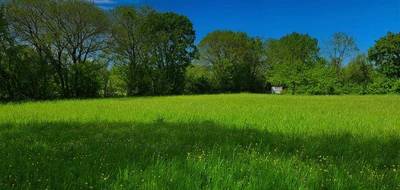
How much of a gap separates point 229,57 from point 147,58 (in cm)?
1767

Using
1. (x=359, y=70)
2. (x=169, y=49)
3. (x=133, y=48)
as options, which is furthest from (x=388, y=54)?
(x=133, y=48)

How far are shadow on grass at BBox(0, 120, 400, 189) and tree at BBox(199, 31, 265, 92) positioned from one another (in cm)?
4784

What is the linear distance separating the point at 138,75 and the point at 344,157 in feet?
135

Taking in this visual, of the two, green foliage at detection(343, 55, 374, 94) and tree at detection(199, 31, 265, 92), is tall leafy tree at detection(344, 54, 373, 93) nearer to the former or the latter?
green foliage at detection(343, 55, 374, 94)

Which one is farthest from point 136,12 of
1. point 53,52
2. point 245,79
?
point 245,79

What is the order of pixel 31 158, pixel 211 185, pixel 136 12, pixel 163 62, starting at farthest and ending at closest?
pixel 163 62 < pixel 136 12 < pixel 31 158 < pixel 211 185

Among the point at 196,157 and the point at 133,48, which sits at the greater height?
the point at 133,48

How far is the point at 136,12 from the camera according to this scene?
147 ft

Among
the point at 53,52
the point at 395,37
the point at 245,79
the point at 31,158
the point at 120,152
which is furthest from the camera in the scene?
the point at 245,79

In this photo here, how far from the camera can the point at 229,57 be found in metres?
59.1

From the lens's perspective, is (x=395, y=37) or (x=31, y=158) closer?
(x=31, y=158)

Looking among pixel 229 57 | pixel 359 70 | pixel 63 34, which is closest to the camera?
pixel 63 34

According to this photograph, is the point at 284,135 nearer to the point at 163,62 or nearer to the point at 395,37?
the point at 163,62

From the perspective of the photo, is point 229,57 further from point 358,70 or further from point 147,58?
point 358,70
